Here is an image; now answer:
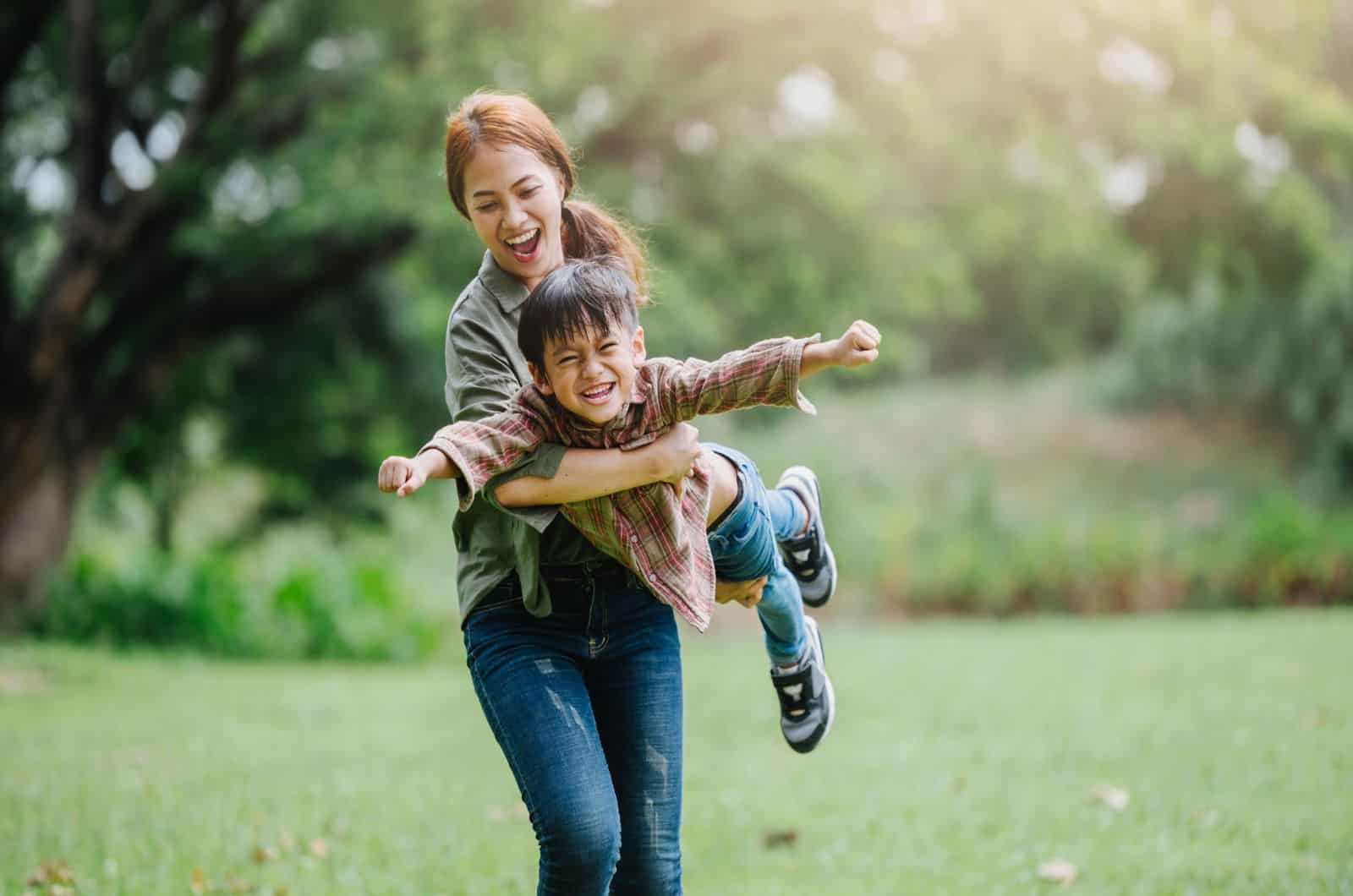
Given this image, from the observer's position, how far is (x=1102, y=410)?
25875 mm

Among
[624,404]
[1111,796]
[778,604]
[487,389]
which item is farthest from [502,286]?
[1111,796]

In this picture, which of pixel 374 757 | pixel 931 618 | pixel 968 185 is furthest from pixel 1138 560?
pixel 374 757

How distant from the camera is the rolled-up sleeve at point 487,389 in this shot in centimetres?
268

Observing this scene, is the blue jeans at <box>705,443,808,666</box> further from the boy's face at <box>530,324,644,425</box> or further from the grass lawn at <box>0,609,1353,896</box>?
the grass lawn at <box>0,609,1353,896</box>

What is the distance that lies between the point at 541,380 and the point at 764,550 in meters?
0.80

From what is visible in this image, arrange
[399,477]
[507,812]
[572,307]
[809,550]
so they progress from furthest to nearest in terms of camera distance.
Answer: [507,812], [809,550], [572,307], [399,477]

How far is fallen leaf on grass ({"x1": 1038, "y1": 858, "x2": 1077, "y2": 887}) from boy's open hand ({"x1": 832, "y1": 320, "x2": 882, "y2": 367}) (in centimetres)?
273

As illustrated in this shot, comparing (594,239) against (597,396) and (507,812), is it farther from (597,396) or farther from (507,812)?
(507,812)

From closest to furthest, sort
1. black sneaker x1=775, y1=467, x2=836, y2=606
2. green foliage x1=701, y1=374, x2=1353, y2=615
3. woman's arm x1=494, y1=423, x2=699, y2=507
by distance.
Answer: woman's arm x1=494, y1=423, x2=699, y2=507 < black sneaker x1=775, y1=467, x2=836, y2=606 < green foliage x1=701, y1=374, x2=1353, y2=615

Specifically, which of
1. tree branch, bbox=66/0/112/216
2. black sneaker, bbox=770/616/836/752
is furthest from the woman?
tree branch, bbox=66/0/112/216

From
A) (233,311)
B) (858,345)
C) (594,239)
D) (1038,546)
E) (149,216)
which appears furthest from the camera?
(1038,546)

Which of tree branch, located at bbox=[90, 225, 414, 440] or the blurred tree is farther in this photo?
tree branch, located at bbox=[90, 225, 414, 440]

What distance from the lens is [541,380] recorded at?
277cm

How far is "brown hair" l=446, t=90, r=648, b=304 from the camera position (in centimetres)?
296
